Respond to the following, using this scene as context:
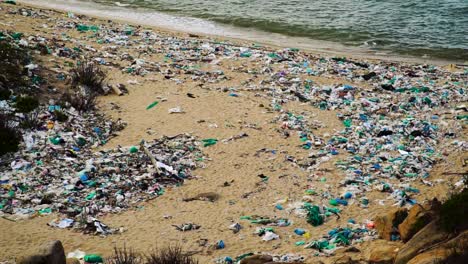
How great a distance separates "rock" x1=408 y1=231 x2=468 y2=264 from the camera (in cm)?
426

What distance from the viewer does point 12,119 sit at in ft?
27.8

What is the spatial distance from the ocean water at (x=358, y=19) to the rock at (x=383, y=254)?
40.5ft

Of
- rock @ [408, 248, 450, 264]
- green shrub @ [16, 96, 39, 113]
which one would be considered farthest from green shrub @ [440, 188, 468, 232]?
green shrub @ [16, 96, 39, 113]

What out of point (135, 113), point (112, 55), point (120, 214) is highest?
point (112, 55)

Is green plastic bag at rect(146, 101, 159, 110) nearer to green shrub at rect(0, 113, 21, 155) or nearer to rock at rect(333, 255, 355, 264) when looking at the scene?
green shrub at rect(0, 113, 21, 155)

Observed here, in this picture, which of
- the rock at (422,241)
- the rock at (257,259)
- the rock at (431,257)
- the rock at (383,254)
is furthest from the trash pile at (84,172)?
the rock at (431,257)

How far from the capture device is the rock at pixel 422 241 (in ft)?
15.5

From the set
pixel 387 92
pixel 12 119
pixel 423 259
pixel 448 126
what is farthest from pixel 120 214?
pixel 387 92

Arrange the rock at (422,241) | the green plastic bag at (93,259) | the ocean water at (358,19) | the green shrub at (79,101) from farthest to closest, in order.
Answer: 1. the ocean water at (358,19)
2. the green shrub at (79,101)
3. the green plastic bag at (93,259)
4. the rock at (422,241)

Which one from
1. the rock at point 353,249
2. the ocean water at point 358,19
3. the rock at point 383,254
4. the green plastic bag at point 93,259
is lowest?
the green plastic bag at point 93,259

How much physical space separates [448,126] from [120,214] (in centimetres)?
678

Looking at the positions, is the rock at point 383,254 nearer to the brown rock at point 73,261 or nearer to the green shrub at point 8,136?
the brown rock at point 73,261

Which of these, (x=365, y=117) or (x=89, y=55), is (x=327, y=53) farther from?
(x=89, y=55)

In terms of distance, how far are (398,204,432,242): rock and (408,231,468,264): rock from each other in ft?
2.89
